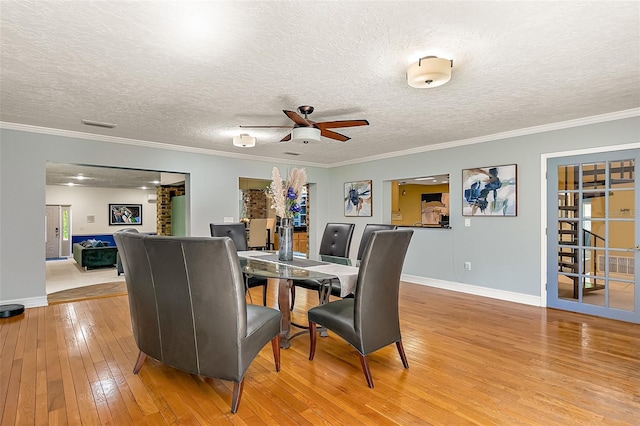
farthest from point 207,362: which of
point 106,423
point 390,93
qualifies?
point 390,93

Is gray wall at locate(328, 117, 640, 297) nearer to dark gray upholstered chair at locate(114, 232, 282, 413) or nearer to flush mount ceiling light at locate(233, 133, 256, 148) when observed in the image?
flush mount ceiling light at locate(233, 133, 256, 148)

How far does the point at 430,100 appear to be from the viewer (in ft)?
10.8

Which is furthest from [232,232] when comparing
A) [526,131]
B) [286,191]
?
[526,131]

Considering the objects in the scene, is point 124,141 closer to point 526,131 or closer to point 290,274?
point 290,274

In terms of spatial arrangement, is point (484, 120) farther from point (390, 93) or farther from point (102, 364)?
point (102, 364)

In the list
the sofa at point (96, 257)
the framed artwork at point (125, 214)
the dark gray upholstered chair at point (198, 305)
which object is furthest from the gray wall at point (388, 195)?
the framed artwork at point (125, 214)

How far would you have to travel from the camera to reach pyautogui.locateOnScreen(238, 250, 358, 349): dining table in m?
2.50

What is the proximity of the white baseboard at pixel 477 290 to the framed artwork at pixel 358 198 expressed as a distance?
1.50 m

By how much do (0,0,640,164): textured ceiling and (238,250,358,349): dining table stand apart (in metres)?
1.56

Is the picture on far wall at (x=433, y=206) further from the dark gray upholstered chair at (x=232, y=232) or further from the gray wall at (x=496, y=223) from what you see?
the dark gray upholstered chair at (x=232, y=232)

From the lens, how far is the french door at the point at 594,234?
3.68 m

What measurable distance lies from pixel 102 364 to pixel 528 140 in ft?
17.1

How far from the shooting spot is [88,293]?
518 cm

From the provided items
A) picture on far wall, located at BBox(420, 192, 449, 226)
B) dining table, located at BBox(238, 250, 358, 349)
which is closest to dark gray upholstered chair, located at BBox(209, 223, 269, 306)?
dining table, located at BBox(238, 250, 358, 349)
